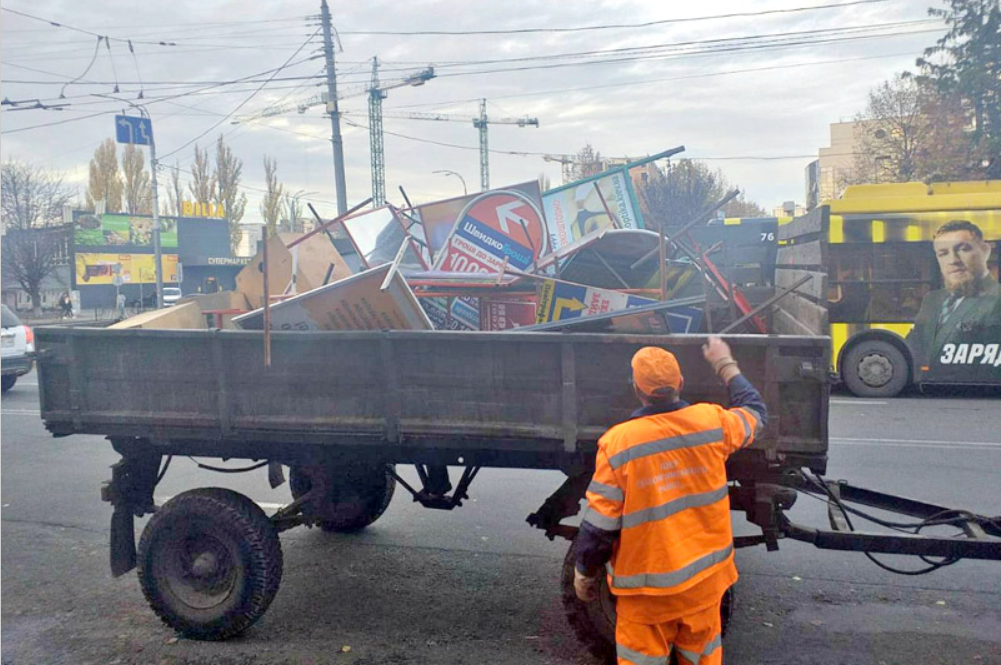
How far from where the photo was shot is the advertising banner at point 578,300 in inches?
165

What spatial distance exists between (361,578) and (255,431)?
143cm

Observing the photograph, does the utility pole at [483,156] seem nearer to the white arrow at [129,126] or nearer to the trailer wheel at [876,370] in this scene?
the white arrow at [129,126]

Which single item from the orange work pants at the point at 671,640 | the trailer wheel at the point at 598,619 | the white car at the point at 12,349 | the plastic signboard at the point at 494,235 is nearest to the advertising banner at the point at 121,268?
the white car at the point at 12,349

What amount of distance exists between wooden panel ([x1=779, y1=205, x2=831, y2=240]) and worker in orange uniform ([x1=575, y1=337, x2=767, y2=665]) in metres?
1.90

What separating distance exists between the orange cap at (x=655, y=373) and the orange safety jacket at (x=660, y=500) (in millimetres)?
89

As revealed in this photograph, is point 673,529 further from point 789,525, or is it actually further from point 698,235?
point 698,235

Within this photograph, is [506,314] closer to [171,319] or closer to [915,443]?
[171,319]

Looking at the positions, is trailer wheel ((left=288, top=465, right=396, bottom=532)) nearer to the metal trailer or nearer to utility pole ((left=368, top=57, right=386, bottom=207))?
the metal trailer

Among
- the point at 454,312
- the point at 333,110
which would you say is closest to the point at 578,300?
the point at 454,312

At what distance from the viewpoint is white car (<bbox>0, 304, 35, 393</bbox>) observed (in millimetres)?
13727

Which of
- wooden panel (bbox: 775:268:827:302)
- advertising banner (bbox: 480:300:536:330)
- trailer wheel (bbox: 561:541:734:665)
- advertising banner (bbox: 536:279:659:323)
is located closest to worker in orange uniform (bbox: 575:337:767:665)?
trailer wheel (bbox: 561:541:734:665)

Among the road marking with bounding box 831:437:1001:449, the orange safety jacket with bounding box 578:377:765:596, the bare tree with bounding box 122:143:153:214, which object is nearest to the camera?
the orange safety jacket with bounding box 578:377:765:596

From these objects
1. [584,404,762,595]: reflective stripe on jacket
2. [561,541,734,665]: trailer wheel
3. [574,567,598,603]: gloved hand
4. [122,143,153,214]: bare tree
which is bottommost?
[561,541,734,665]: trailer wheel

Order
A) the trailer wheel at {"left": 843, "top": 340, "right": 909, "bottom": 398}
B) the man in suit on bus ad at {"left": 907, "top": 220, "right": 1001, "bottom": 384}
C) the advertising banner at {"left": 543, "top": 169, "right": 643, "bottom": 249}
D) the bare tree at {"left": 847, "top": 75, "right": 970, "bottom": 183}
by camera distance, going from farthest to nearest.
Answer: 1. the bare tree at {"left": 847, "top": 75, "right": 970, "bottom": 183}
2. the trailer wheel at {"left": 843, "top": 340, "right": 909, "bottom": 398}
3. the man in suit on bus ad at {"left": 907, "top": 220, "right": 1001, "bottom": 384}
4. the advertising banner at {"left": 543, "top": 169, "right": 643, "bottom": 249}
